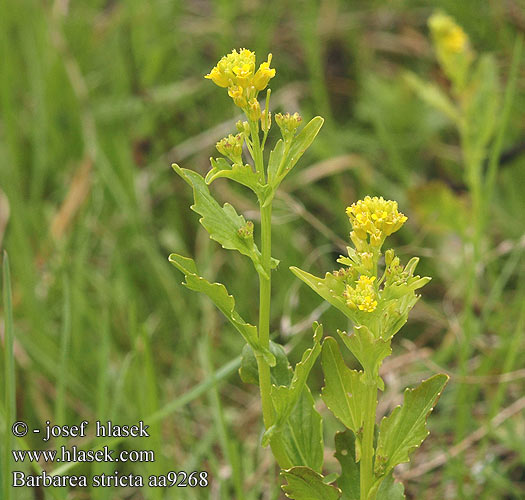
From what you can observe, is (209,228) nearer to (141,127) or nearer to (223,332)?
(223,332)

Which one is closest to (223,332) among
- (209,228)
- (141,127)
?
(141,127)

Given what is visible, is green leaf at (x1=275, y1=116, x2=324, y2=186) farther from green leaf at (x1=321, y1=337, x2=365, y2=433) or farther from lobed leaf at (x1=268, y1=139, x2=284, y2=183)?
green leaf at (x1=321, y1=337, x2=365, y2=433)

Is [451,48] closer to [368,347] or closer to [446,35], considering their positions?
[446,35]

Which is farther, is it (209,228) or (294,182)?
(294,182)

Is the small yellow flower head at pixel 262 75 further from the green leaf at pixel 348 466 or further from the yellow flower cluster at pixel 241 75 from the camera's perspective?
the green leaf at pixel 348 466

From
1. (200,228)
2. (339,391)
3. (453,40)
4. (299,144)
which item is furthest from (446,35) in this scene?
(339,391)

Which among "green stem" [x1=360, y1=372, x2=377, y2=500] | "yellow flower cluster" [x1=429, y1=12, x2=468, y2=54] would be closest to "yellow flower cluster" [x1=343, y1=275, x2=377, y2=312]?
"green stem" [x1=360, y1=372, x2=377, y2=500]
